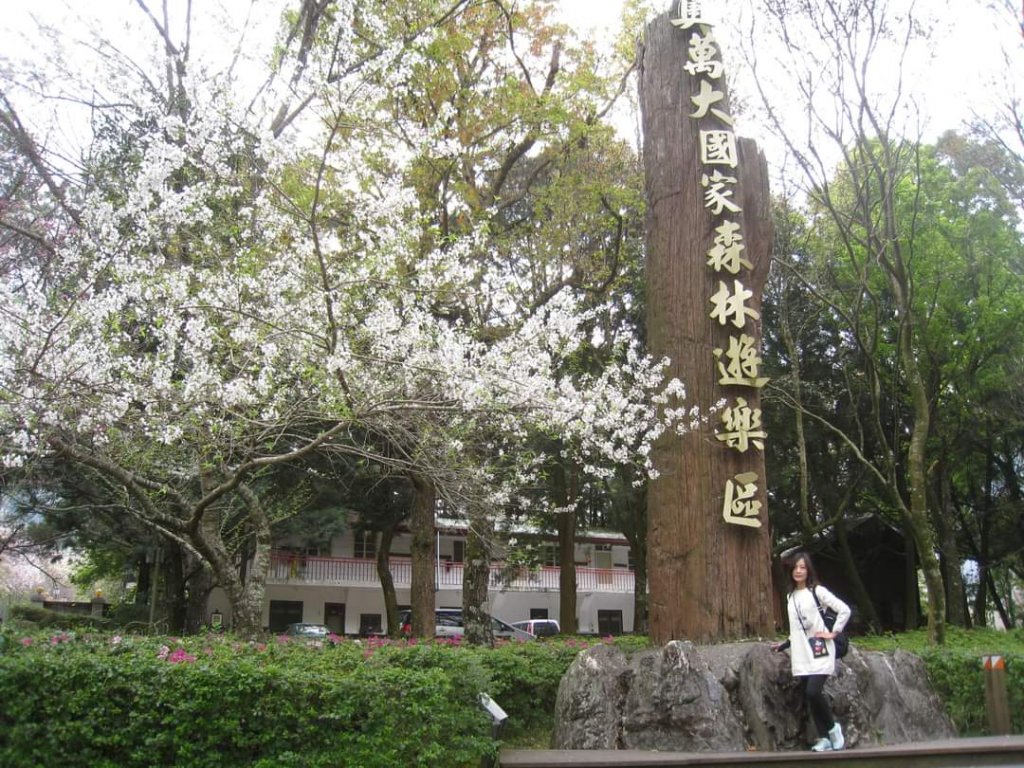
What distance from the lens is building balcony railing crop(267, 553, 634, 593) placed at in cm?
2578

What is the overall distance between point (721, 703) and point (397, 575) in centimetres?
2300

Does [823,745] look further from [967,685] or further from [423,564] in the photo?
[423,564]

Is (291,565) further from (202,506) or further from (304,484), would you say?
(202,506)

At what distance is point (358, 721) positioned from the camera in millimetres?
5457

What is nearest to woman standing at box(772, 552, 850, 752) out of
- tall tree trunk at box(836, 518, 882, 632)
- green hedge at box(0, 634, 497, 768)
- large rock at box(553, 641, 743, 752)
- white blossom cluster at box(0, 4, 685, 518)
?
large rock at box(553, 641, 743, 752)

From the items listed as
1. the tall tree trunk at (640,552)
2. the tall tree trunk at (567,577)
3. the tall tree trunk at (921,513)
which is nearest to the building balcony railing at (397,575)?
the tall tree trunk at (567,577)

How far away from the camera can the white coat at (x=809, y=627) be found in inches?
245

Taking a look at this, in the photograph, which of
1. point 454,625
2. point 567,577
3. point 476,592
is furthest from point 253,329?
point 454,625

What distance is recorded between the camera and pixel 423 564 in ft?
44.4

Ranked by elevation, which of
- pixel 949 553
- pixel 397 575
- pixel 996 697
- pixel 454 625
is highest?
pixel 949 553

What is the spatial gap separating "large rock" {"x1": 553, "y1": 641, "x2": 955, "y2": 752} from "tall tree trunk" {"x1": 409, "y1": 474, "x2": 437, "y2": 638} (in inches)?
253

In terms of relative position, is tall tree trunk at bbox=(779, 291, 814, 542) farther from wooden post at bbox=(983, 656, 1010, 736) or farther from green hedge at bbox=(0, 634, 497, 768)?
green hedge at bbox=(0, 634, 497, 768)

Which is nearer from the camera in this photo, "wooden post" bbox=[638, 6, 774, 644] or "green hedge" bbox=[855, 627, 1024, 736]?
"green hedge" bbox=[855, 627, 1024, 736]

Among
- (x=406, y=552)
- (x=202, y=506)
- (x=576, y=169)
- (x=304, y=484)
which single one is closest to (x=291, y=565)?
(x=406, y=552)
